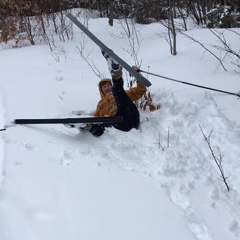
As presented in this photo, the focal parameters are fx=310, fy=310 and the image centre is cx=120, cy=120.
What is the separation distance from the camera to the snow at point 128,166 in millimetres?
2037

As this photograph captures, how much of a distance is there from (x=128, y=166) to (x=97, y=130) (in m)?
0.74

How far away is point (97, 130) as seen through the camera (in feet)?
11.1

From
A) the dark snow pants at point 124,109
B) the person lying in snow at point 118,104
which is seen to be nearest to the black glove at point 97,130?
the person lying in snow at point 118,104

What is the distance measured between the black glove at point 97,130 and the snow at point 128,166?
0.09 m

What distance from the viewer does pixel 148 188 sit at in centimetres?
245

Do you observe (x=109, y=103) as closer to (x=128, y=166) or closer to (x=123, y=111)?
(x=123, y=111)

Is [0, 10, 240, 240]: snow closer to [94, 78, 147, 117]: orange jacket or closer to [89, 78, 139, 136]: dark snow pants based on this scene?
[89, 78, 139, 136]: dark snow pants

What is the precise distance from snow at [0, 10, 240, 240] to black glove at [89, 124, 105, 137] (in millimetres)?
86

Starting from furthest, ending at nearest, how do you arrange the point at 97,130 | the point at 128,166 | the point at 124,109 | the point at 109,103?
the point at 109,103 → the point at 124,109 → the point at 97,130 → the point at 128,166

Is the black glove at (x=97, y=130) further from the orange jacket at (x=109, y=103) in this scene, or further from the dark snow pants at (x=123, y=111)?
the orange jacket at (x=109, y=103)

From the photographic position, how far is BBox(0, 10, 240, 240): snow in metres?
2.04

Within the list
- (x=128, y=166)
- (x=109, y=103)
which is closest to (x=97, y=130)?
(x=109, y=103)

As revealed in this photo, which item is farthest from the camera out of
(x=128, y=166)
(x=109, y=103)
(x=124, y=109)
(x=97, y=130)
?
(x=109, y=103)

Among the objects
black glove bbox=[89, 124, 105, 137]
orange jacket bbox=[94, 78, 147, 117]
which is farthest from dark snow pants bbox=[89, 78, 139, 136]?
orange jacket bbox=[94, 78, 147, 117]
